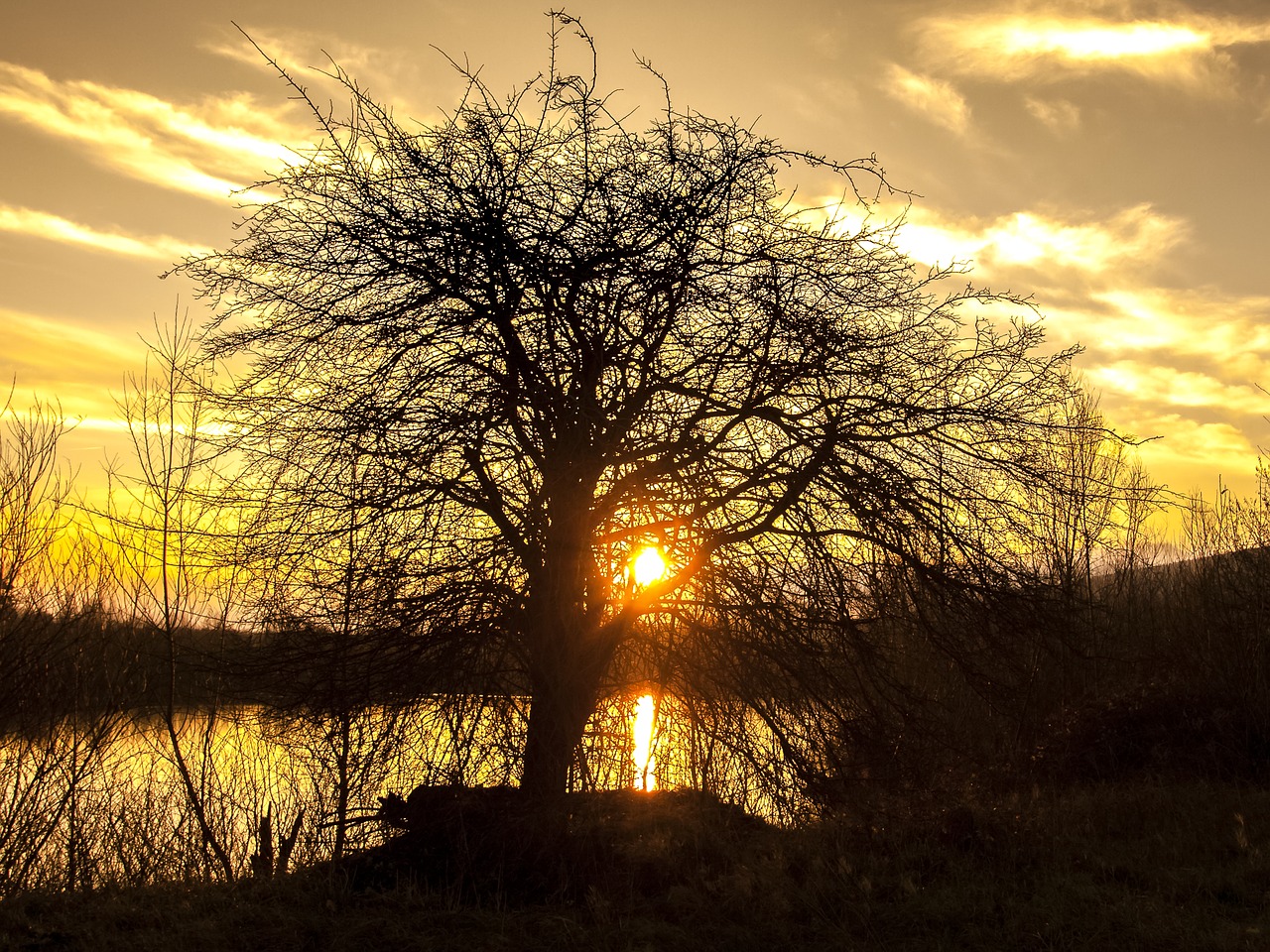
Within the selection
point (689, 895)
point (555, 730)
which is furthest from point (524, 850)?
point (689, 895)

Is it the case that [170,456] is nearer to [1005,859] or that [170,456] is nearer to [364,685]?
[364,685]

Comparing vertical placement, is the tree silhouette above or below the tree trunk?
above

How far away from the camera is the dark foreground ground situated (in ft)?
20.1

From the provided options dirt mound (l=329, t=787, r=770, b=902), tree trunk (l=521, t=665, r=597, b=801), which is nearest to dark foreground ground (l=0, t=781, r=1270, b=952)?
dirt mound (l=329, t=787, r=770, b=902)

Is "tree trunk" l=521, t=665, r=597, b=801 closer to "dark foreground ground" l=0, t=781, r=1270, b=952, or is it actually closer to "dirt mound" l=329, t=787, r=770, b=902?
"dirt mound" l=329, t=787, r=770, b=902

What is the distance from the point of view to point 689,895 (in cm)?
665

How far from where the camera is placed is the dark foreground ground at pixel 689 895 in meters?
6.14

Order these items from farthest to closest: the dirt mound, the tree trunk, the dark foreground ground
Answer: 1. the tree trunk
2. the dirt mound
3. the dark foreground ground

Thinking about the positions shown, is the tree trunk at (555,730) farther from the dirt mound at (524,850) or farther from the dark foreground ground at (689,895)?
the dark foreground ground at (689,895)

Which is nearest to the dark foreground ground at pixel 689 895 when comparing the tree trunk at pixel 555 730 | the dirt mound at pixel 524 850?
the dirt mound at pixel 524 850

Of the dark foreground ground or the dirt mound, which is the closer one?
the dark foreground ground

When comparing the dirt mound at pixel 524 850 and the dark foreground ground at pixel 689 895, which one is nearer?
the dark foreground ground at pixel 689 895

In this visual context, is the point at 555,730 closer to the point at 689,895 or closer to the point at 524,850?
the point at 524,850

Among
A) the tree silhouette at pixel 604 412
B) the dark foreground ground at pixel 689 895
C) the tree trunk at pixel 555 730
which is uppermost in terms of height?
the tree silhouette at pixel 604 412
